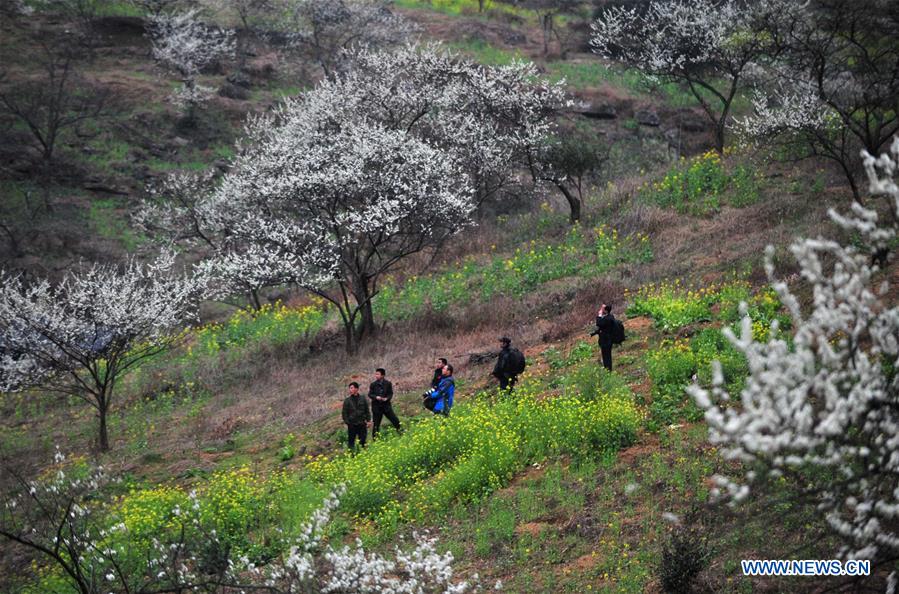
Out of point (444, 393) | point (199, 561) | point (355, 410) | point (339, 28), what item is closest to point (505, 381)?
point (444, 393)

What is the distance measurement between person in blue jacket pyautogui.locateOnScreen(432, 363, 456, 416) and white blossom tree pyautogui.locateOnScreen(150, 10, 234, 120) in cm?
3377

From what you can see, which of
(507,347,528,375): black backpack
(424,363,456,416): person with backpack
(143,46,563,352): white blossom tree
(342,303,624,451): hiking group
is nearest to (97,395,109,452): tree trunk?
(143,46,563,352): white blossom tree

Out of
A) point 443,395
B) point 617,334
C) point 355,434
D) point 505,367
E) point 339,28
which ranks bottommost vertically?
point 355,434

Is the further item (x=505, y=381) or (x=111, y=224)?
(x=111, y=224)

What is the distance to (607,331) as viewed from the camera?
1544 centimetres

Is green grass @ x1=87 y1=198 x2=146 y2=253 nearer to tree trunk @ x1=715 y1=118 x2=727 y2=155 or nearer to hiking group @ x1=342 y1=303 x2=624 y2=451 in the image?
hiking group @ x1=342 y1=303 x2=624 y2=451

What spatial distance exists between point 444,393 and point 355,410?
1879 mm

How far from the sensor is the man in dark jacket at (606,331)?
50.2 ft

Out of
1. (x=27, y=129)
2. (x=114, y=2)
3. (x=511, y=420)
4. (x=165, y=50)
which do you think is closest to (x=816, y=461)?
(x=511, y=420)

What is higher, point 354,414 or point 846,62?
point 846,62

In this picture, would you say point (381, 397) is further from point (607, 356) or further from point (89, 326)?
point (89, 326)

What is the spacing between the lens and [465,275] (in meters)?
26.8

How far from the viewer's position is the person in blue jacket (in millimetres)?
15953

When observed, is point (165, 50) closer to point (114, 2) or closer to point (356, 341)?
point (114, 2)
